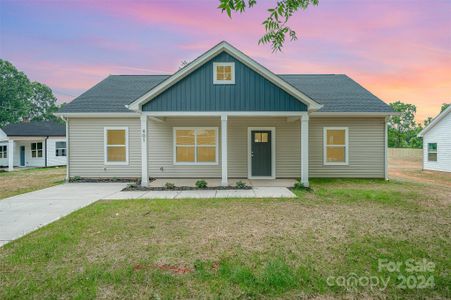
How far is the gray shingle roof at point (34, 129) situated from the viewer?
850 inches

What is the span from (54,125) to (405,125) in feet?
222

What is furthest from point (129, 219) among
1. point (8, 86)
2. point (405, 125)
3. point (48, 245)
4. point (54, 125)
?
point (405, 125)

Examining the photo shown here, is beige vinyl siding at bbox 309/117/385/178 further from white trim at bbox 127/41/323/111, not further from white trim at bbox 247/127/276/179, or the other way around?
white trim at bbox 127/41/323/111

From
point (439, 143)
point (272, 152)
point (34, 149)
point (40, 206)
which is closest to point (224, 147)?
point (272, 152)

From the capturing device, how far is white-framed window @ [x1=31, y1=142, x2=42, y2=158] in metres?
22.6

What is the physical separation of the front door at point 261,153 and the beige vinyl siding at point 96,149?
5618 mm

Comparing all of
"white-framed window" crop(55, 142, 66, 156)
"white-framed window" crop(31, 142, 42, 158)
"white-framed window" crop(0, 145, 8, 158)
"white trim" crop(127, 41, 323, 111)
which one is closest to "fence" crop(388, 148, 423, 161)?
"white trim" crop(127, 41, 323, 111)

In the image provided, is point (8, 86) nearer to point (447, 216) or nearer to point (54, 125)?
point (54, 125)

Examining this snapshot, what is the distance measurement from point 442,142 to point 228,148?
53.6ft

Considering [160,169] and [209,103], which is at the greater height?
[209,103]

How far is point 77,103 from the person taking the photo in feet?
40.0

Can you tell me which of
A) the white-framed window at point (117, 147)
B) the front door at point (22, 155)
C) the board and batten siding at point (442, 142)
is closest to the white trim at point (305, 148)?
the white-framed window at point (117, 147)

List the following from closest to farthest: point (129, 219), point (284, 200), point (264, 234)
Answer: point (264, 234) < point (129, 219) < point (284, 200)

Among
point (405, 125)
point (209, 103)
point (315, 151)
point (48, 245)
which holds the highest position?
point (405, 125)
